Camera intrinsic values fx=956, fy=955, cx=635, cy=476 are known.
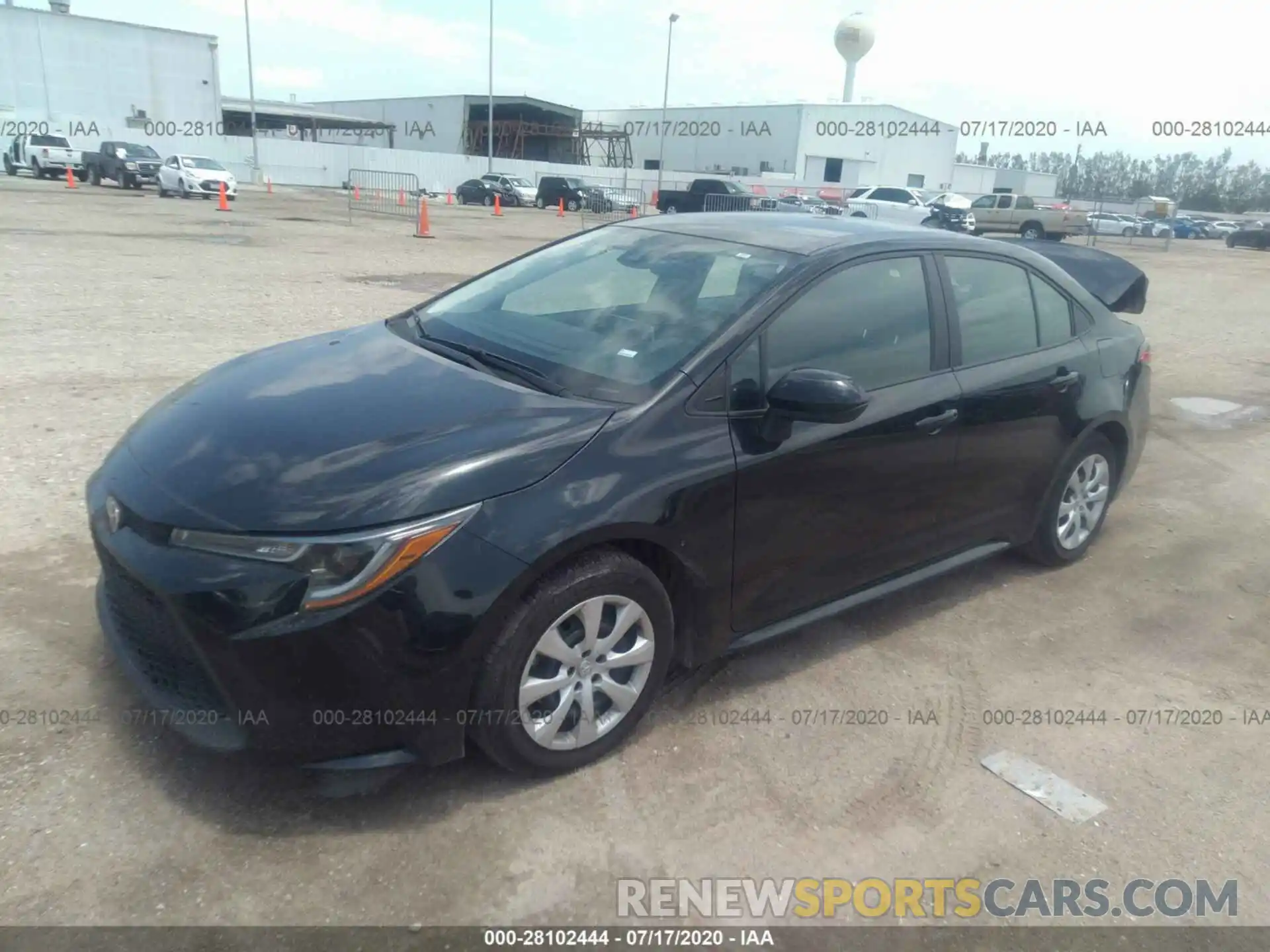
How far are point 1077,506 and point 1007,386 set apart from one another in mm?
1040

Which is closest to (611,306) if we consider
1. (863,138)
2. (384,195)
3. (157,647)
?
(157,647)

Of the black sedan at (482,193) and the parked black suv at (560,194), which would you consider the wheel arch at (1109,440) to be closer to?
the parked black suv at (560,194)

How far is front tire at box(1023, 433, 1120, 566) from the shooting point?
14.7 ft

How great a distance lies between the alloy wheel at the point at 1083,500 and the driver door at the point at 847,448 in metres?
1.08

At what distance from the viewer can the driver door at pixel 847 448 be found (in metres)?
3.19

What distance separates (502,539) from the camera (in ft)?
8.45

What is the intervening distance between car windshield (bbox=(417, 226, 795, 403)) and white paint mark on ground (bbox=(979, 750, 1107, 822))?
171 cm

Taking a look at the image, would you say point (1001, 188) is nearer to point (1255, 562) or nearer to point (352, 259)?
point (352, 259)

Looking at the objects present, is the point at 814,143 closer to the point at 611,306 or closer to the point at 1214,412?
the point at 1214,412

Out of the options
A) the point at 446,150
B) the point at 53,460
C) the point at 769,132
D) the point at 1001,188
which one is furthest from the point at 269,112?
the point at 53,460

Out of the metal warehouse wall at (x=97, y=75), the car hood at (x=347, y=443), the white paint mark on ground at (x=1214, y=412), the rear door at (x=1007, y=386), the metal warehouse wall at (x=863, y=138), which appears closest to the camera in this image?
the car hood at (x=347, y=443)

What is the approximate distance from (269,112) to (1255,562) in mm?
73718

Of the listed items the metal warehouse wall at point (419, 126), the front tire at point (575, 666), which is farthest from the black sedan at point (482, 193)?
the front tire at point (575, 666)

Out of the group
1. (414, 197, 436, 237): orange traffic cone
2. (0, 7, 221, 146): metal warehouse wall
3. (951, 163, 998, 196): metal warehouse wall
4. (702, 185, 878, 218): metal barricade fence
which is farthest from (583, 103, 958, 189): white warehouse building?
(414, 197, 436, 237): orange traffic cone
